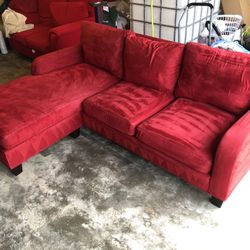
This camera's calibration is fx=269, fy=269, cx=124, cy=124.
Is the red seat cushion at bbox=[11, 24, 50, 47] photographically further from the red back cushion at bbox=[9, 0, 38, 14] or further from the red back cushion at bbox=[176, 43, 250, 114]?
the red back cushion at bbox=[176, 43, 250, 114]

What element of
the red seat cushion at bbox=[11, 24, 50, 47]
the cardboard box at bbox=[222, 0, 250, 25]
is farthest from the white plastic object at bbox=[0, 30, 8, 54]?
the cardboard box at bbox=[222, 0, 250, 25]

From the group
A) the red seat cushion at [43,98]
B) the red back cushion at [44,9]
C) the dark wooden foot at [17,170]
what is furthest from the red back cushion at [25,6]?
the dark wooden foot at [17,170]

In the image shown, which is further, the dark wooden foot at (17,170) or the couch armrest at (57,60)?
the couch armrest at (57,60)

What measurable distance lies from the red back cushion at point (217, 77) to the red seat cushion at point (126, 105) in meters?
0.27

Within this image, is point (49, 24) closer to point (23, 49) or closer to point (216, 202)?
point (23, 49)

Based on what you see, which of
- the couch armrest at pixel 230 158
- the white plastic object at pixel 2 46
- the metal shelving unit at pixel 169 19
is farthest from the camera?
the white plastic object at pixel 2 46

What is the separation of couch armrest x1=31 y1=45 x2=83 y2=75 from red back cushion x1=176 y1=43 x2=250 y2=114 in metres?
1.21

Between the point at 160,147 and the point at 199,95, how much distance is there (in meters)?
0.53

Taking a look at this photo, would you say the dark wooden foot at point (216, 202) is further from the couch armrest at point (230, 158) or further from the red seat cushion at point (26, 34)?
the red seat cushion at point (26, 34)

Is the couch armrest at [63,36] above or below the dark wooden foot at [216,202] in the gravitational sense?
above

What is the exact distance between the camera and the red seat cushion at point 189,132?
162 centimetres

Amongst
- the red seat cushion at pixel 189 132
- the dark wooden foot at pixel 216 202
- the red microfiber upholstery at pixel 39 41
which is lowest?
the dark wooden foot at pixel 216 202

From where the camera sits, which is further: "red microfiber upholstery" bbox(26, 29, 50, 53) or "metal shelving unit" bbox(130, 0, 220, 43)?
"red microfiber upholstery" bbox(26, 29, 50, 53)

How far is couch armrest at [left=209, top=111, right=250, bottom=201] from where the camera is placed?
1451mm
